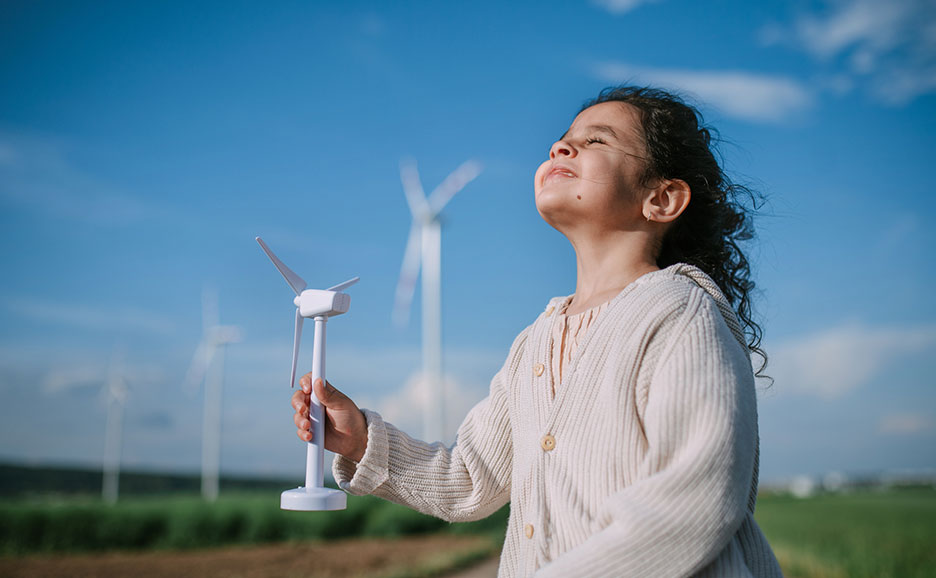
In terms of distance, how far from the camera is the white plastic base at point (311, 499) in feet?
6.24

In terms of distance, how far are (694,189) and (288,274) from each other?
4.26ft

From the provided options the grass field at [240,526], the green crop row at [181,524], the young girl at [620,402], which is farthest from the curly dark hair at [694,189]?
the green crop row at [181,524]

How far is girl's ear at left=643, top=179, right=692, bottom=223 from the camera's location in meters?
2.32

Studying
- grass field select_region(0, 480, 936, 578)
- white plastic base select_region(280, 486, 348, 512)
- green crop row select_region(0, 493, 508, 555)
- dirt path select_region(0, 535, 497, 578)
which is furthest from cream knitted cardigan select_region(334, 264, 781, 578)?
green crop row select_region(0, 493, 508, 555)

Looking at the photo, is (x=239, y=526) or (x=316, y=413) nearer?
(x=316, y=413)

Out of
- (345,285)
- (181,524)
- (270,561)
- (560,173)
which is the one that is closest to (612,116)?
(560,173)

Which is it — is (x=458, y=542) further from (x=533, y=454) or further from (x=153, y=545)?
(x=533, y=454)

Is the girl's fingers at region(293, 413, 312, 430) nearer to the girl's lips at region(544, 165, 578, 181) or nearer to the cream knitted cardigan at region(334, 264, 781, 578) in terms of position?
the cream knitted cardigan at region(334, 264, 781, 578)

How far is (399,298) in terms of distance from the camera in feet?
51.1

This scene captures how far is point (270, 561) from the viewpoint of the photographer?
1275cm

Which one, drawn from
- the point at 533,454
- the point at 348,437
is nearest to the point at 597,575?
the point at 533,454

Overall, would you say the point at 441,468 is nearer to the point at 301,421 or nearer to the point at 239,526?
the point at 301,421

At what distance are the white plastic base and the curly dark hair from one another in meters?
1.24

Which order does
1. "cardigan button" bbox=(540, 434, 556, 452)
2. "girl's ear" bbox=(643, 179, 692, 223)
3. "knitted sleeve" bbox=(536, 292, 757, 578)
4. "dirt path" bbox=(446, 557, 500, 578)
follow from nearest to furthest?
"knitted sleeve" bbox=(536, 292, 757, 578) → "cardigan button" bbox=(540, 434, 556, 452) → "girl's ear" bbox=(643, 179, 692, 223) → "dirt path" bbox=(446, 557, 500, 578)
